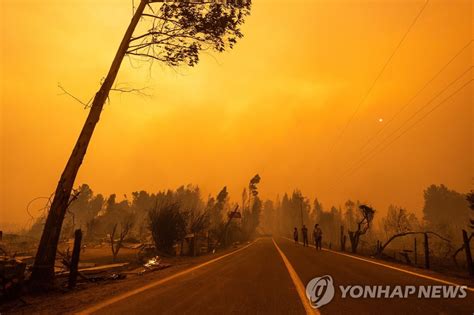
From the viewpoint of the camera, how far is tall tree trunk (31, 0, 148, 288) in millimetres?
7176

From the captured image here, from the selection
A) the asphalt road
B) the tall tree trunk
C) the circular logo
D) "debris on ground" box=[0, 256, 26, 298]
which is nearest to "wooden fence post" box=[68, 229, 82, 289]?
the tall tree trunk

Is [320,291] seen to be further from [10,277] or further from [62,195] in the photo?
[62,195]

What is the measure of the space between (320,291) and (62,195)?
718 cm

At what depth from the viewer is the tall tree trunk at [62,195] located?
7.18 m

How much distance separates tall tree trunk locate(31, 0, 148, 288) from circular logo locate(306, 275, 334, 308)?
627 cm

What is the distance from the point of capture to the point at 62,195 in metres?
8.06

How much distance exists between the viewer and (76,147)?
860cm
